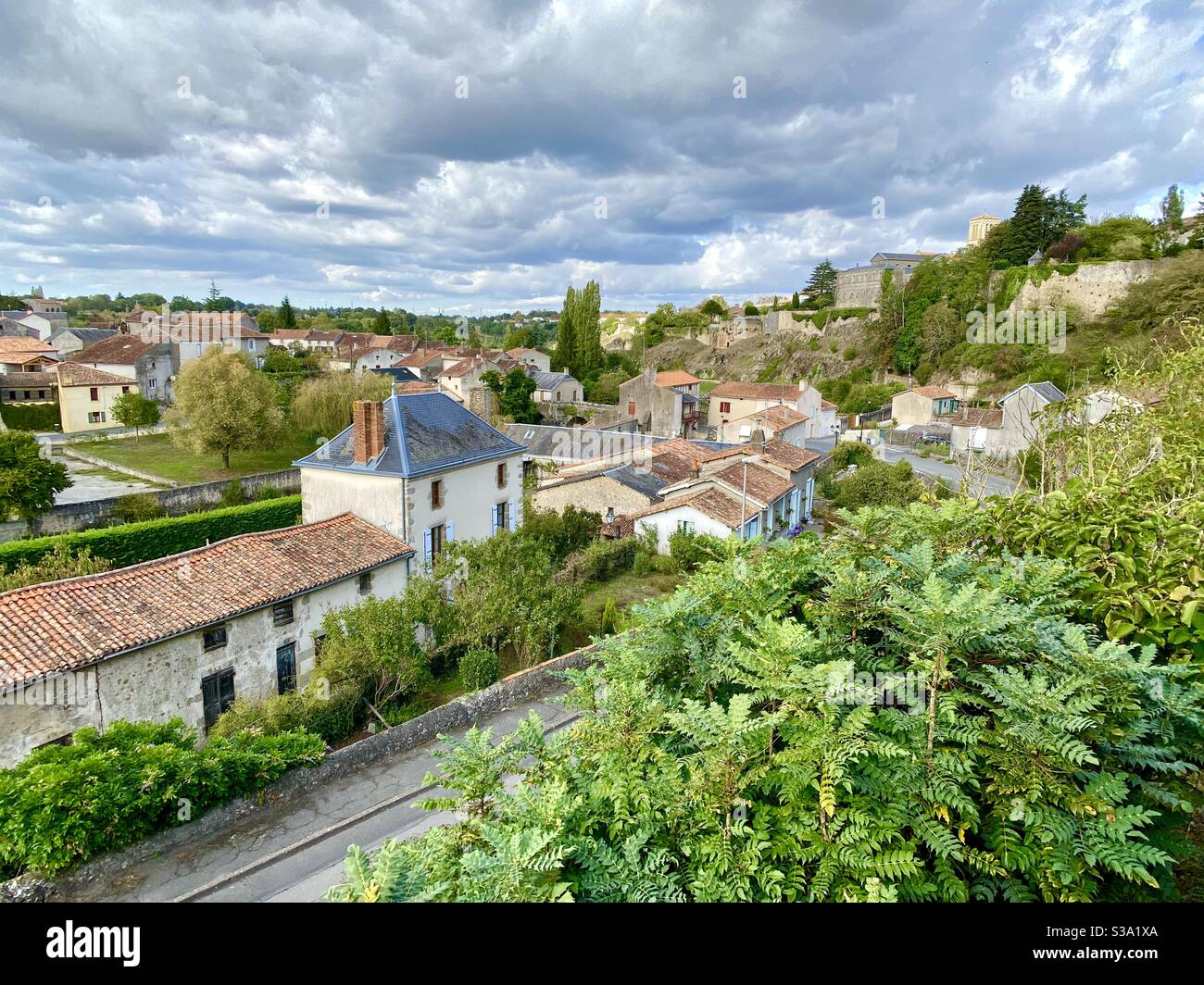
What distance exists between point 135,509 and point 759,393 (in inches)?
1672

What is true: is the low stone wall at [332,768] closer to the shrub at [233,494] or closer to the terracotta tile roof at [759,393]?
the shrub at [233,494]

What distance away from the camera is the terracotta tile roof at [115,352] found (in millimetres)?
53969

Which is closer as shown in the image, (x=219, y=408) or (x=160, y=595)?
(x=160, y=595)

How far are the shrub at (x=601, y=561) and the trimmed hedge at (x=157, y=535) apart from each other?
12.7 m

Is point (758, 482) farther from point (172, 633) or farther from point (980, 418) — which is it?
point (980, 418)

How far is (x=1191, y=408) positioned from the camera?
7105 millimetres

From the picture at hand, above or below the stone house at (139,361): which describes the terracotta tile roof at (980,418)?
below

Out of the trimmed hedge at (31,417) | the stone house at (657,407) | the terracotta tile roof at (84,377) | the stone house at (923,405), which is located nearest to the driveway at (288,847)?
the stone house at (657,407)

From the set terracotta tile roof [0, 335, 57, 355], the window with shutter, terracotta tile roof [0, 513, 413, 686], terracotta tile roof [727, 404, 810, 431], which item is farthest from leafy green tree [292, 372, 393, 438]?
terracotta tile roof [0, 335, 57, 355]

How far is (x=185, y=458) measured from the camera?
4184 centimetres

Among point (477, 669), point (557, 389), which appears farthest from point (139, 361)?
point (477, 669)

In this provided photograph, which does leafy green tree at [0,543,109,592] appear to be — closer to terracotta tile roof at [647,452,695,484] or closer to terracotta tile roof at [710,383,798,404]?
terracotta tile roof at [647,452,695,484]
